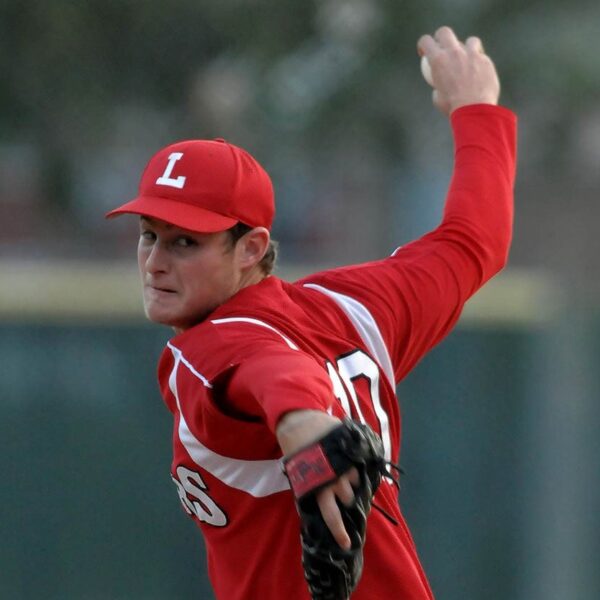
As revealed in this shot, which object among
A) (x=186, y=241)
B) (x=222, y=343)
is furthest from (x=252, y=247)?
(x=222, y=343)

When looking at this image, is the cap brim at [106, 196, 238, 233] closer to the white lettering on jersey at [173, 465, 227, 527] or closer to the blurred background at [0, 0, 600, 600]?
the white lettering on jersey at [173, 465, 227, 527]

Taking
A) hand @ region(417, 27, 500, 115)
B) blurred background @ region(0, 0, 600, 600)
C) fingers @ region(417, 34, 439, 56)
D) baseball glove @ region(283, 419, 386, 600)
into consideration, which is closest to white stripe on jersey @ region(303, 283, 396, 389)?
baseball glove @ region(283, 419, 386, 600)

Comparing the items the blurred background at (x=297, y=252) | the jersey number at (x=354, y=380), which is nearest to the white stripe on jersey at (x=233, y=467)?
the jersey number at (x=354, y=380)

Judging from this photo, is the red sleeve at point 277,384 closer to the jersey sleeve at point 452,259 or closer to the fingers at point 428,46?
the jersey sleeve at point 452,259

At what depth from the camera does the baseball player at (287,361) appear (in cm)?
252

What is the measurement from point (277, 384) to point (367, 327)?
0.75 m

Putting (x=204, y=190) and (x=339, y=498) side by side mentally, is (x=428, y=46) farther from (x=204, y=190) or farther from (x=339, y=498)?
(x=339, y=498)

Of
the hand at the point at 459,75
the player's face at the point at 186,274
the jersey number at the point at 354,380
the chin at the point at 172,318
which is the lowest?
the jersey number at the point at 354,380

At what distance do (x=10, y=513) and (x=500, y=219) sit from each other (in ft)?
12.5

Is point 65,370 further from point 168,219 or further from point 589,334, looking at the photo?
point 168,219

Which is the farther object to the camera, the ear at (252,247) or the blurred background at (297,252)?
the blurred background at (297,252)

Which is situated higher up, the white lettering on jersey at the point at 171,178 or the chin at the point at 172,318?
the white lettering on jersey at the point at 171,178

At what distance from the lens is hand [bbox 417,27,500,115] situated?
3684mm

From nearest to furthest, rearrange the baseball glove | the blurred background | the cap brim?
the baseball glove < the cap brim < the blurred background
